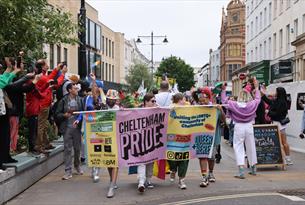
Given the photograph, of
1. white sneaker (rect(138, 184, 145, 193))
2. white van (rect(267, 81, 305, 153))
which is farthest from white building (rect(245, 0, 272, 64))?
white sneaker (rect(138, 184, 145, 193))

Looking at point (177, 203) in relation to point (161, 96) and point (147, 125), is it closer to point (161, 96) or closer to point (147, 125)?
point (147, 125)

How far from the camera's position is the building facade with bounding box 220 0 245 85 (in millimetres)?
89688

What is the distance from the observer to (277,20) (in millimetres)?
39625

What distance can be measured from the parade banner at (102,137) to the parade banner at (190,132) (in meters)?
1.06

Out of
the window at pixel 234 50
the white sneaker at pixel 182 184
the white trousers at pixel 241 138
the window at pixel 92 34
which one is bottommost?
the white sneaker at pixel 182 184

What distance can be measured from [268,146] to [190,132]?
3108mm

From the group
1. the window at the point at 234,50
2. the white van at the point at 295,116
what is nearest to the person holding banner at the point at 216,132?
the white van at the point at 295,116

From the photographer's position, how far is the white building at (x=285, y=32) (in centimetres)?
3281

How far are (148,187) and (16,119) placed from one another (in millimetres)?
2804

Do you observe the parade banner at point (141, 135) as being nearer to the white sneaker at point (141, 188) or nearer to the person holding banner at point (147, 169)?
the person holding banner at point (147, 169)

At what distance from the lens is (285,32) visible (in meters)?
36.8

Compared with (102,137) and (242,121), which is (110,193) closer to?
(102,137)

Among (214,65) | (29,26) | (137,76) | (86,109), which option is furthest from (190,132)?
(214,65)

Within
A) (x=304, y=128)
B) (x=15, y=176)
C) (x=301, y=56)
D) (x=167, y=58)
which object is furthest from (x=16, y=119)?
(x=167, y=58)
